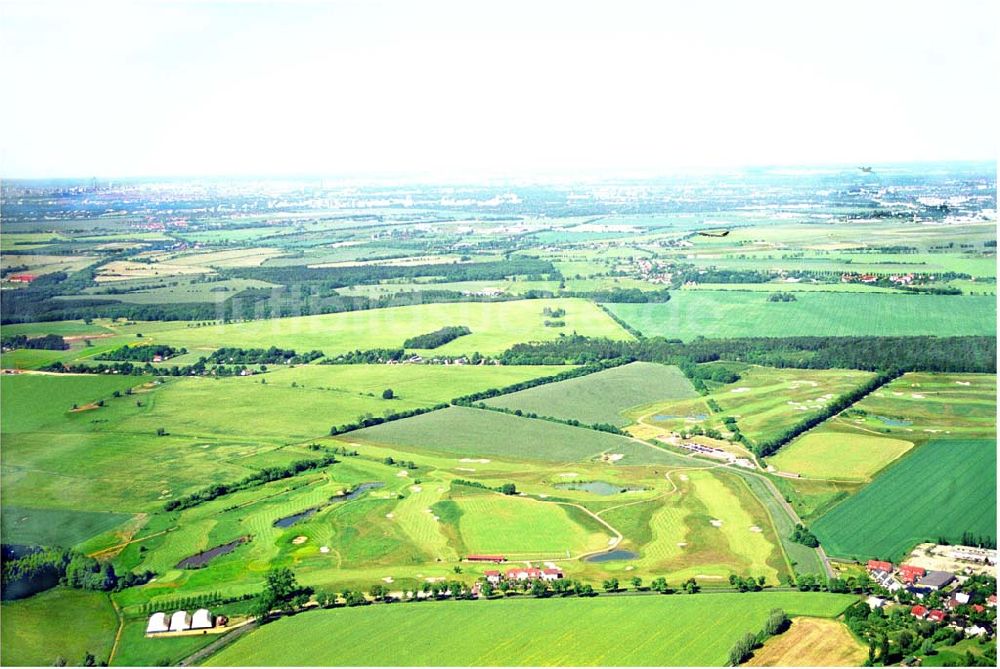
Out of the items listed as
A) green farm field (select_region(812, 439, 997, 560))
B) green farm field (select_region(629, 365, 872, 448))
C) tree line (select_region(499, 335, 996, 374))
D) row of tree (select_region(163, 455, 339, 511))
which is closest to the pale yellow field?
green farm field (select_region(812, 439, 997, 560))

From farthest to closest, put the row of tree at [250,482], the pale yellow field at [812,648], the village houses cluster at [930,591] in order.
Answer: the row of tree at [250,482], the village houses cluster at [930,591], the pale yellow field at [812,648]

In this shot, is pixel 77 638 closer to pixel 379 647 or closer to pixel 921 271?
pixel 379 647

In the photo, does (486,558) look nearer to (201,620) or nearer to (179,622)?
(201,620)

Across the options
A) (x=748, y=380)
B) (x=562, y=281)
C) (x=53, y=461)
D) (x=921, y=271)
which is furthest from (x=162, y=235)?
(x=921, y=271)

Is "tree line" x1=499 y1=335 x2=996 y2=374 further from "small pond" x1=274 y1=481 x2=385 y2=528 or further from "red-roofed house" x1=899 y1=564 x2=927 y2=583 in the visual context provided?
"red-roofed house" x1=899 y1=564 x2=927 y2=583

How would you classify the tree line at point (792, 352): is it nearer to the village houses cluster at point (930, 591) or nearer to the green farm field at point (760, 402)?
the green farm field at point (760, 402)

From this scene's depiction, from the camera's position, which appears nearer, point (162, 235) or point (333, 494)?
point (333, 494)

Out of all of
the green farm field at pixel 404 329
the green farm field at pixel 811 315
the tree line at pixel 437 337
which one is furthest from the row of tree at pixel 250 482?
the green farm field at pixel 811 315
